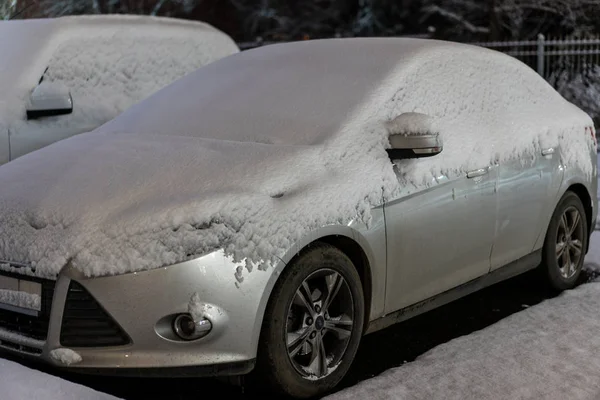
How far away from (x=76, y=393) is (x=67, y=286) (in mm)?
415

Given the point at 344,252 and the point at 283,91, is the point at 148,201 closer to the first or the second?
the point at 344,252

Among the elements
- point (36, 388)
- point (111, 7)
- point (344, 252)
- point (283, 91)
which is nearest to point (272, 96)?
point (283, 91)

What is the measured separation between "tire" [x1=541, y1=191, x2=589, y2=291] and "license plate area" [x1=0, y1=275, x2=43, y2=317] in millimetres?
3379

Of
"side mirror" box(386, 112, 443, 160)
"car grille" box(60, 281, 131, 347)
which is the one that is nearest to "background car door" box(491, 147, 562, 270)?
"side mirror" box(386, 112, 443, 160)

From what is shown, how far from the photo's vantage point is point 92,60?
22.5 ft

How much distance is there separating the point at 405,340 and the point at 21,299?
2.17 m

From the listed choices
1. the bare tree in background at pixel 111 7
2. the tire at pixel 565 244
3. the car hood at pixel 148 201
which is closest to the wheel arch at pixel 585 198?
the tire at pixel 565 244

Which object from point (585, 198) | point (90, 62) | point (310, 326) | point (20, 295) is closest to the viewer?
point (20, 295)

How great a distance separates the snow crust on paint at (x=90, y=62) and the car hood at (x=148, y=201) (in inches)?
84.9

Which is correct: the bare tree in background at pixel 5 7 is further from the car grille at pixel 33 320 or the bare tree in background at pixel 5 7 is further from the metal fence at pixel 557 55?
the car grille at pixel 33 320

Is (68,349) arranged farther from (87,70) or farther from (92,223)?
(87,70)

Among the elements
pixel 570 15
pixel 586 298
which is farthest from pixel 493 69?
pixel 570 15

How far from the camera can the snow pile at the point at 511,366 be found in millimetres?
3994

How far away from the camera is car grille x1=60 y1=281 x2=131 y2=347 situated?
3582mm
